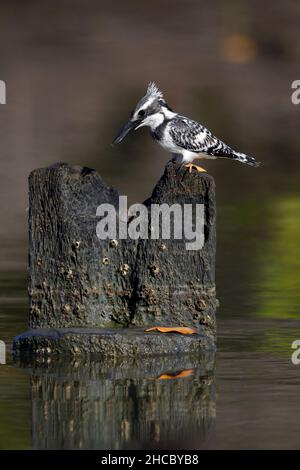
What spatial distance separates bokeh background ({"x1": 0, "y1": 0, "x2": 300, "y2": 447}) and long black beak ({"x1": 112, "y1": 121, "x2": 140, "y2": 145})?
5.19 ft

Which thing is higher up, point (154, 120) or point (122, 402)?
point (154, 120)

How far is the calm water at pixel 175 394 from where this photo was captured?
9.30 m

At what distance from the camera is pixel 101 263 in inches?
456

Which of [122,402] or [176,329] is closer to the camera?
[122,402]

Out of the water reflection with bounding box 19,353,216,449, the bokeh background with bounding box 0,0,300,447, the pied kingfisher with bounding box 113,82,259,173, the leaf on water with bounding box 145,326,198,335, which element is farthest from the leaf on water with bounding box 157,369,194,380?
the pied kingfisher with bounding box 113,82,259,173

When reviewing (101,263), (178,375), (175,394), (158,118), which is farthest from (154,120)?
(175,394)

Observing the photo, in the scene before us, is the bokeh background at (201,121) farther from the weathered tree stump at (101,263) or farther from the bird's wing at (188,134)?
the bird's wing at (188,134)

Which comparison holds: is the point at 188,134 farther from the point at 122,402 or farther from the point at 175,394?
the point at 122,402

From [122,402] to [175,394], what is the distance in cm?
38

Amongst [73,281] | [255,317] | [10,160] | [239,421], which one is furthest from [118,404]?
[10,160]

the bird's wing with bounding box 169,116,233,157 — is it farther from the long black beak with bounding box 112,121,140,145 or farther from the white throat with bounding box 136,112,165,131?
the long black beak with bounding box 112,121,140,145

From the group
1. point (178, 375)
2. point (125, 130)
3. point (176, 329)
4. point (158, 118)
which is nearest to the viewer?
point (178, 375)

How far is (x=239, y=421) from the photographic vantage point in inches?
382

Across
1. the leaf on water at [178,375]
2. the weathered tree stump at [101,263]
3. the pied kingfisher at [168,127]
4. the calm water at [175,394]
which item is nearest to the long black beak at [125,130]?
the pied kingfisher at [168,127]
